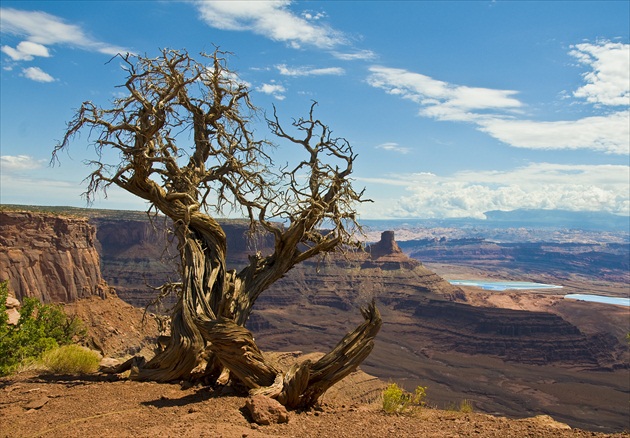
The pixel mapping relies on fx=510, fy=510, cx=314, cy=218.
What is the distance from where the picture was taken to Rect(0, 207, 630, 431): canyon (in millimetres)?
46562

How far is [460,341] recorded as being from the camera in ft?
294

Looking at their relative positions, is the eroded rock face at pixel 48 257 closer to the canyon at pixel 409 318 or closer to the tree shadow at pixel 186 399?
the canyon at pixel 409 318

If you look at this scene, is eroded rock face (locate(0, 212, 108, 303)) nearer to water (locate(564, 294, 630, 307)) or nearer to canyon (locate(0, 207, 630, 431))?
canyon (locate(0, 207, 630, 431))

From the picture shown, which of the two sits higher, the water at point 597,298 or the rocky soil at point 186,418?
the rocky soil at point 186,418

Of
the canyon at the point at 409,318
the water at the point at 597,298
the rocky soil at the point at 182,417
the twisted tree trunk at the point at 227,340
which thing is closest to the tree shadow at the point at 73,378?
the rocky soil at the point at 182,417

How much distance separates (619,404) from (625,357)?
3070 cm

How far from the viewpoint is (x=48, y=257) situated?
44.9 m

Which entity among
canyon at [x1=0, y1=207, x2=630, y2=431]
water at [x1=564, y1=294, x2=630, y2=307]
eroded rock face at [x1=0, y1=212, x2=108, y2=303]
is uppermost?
eroded rock face at [x1=0, y1=212, x2=108, y2=303]

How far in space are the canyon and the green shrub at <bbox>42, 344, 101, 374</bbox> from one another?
21.7m

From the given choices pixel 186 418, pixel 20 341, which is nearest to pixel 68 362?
pixel 20 341

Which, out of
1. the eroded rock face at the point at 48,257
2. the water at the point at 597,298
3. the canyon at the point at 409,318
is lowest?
the water at the point at 597,298

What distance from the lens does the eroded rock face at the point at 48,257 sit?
41.1 m

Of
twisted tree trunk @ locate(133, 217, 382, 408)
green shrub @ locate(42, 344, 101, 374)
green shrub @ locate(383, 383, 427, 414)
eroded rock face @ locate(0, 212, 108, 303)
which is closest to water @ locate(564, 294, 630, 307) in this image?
eroded rock face @ locate(0, 212, 108, 303)

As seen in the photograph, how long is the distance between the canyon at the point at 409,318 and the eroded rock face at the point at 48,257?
0.33 ft
